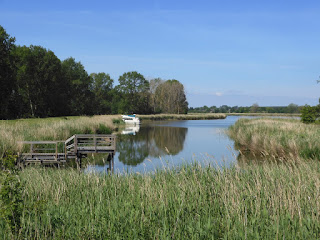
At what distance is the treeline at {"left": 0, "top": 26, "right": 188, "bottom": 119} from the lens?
45.0 m

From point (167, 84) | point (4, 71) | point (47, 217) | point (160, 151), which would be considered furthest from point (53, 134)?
point (167, 84)

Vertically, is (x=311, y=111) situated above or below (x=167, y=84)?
below

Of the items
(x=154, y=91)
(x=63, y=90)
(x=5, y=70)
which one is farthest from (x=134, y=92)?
(x=5, y=70)

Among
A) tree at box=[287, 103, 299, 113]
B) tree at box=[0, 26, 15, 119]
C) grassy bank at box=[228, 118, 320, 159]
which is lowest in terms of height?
grassy bank at box=[228, 118, 320, 159]

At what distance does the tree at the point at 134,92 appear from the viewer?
85125 millimetres

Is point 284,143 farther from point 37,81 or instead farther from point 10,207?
point 37,81

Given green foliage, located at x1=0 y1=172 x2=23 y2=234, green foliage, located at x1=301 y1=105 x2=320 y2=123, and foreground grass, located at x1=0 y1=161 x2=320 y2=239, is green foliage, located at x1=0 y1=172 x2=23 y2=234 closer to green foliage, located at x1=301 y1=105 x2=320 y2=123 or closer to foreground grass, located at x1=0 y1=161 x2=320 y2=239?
foreground grass, located at x1=0 y1=161 x2=320 y2=239

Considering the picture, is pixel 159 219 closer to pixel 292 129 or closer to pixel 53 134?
pixel 53 134

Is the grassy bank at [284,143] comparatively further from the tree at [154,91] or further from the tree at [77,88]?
the tree at [154,91]

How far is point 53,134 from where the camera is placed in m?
22.0

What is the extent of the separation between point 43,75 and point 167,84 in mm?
40030

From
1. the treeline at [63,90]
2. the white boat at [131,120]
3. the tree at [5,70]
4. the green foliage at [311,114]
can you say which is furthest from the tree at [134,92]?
the green foliage at [311,114]

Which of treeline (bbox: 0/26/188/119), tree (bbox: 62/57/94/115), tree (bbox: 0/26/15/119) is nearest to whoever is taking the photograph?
tree (bbox: 0/26/15/119)

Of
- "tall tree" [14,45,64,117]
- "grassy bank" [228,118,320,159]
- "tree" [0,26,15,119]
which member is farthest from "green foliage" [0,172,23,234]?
"tall tree" [14,45,64,117]
